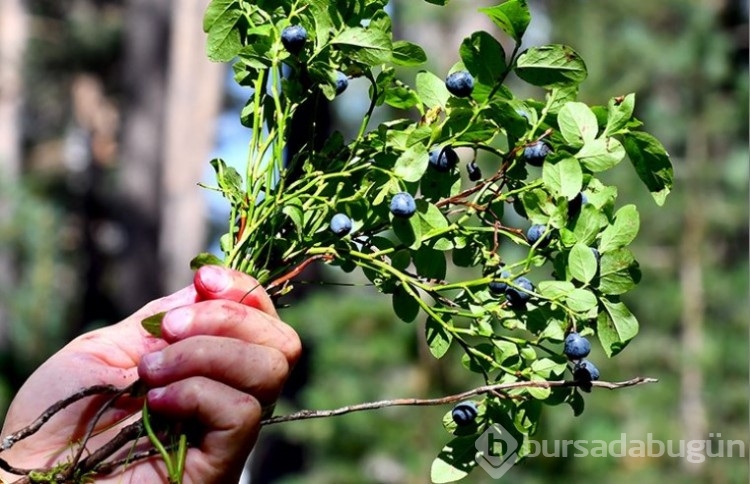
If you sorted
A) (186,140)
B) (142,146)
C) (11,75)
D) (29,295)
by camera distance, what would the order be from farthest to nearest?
(11,75) < (142,146) < (186,140) < (29,295)

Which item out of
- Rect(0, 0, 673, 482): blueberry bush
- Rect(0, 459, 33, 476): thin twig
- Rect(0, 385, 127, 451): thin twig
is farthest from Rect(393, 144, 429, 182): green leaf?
Rect(0, 459, 33, 476): thin twig

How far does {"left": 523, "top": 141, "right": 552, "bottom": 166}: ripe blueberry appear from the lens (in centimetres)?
107

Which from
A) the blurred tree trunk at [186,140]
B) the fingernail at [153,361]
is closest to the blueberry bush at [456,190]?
the fingernail at [153,361]

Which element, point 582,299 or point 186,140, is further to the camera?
point 186,140

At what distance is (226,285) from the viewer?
42.1 inches

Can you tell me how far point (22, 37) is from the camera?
1426 centimetres

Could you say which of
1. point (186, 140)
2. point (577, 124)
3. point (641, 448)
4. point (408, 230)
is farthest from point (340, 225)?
point (186, 140)

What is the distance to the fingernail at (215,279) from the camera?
1.07m

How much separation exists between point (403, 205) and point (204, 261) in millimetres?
239

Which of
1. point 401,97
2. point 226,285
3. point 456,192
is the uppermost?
point 401,97

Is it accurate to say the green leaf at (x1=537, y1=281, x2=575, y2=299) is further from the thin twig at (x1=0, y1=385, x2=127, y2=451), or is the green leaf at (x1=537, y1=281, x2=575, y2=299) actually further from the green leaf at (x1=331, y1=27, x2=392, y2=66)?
the thin twig at (x1=0, y1=385, x2=127, y2=451)

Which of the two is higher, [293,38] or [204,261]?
[293,38]

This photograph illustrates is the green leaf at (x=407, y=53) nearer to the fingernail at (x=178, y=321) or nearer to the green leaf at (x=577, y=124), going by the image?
the green leaf at (x=577, y=124)

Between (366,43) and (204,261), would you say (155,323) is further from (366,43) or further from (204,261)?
(366,43)
